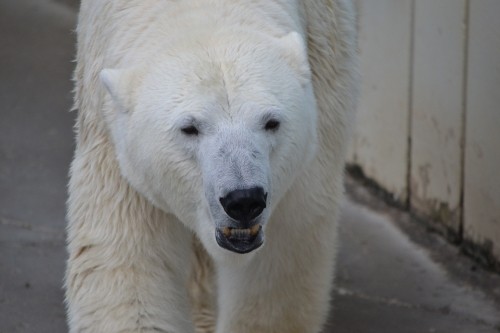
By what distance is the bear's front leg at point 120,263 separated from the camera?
13.5ft

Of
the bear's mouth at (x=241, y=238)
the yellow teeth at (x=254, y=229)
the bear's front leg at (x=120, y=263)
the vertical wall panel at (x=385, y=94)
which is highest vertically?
the yellow teeth at (x=254, y=229)

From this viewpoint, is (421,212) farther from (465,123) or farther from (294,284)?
(294,284)

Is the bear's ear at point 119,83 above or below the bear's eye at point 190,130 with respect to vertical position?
above

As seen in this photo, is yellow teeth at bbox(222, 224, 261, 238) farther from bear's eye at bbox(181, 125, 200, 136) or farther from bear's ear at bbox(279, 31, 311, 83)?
bear's ear at bbox(279, 31, 311, 83)

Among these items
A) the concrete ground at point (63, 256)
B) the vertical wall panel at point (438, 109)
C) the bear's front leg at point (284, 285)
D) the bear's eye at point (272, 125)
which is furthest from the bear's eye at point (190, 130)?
the vertical wall panel at point (438, 109)

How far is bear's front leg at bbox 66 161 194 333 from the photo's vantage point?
410 centimetres

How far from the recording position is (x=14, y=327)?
503 centimetres

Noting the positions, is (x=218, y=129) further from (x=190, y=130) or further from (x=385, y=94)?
(x=385, y=94)

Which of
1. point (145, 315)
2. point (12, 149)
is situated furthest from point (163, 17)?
point (12, 149)

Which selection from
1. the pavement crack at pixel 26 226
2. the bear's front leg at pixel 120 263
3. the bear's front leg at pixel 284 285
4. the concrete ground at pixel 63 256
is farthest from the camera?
the pavement crack at pixel 26 226

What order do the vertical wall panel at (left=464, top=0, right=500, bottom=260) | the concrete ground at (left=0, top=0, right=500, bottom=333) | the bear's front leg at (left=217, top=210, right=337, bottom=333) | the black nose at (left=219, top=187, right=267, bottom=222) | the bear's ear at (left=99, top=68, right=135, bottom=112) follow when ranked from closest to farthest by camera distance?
the black nose at (left=219, top=187, right=267, bottom=222), the bear's ear at (left=99, top=68, right=135, bottom=112), the bear's front leg at (left=217, top=210, right=337, bottom=333), the concrete ground at (left=0, top=0, right=500, bottom=333), the vertical wall panel at (left=464, top=0, right=500, bottom=260)

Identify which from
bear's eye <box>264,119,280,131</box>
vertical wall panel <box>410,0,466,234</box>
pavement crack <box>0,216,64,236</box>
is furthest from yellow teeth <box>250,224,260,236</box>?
pavement crack <box>0,216,64,236</box>

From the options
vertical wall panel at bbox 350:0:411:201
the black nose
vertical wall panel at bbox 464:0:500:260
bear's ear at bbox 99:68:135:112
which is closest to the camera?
the black nose

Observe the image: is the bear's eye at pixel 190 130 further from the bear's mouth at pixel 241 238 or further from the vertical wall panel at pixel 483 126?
the vertical wall panel at pixel 483 126
